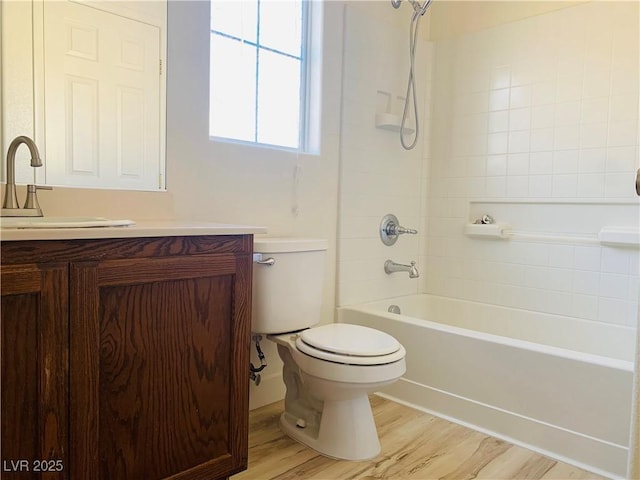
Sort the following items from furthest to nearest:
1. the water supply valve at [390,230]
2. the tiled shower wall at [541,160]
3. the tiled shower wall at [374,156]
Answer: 1. the water supply valve at [390,230]
2. the tiled shower wall at [374,156]
3. the tiled shower wall at [541,160]

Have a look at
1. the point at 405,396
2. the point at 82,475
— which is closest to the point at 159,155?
the point at 82,475

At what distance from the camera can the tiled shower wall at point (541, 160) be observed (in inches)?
92.1

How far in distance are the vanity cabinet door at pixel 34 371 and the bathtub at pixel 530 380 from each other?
62.4 inches

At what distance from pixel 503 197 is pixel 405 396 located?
48.1 inches

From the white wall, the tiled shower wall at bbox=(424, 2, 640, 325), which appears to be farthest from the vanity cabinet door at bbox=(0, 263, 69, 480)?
the tiled shower wall at bbox=(424, 2, 640, 325)

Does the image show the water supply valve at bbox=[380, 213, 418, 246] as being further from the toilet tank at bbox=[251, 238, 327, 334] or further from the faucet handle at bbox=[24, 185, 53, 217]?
the faucet handle at bbox=[24, 185, 53, 217]

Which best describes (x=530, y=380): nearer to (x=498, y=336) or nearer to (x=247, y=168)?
(x=498, y=336)

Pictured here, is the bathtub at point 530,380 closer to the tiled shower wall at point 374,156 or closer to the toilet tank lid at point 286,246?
the tiled shower wall at point 374,156

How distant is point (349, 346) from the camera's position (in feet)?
5.97

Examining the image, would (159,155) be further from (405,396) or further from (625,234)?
(625,234)

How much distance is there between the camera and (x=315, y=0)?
2465mm

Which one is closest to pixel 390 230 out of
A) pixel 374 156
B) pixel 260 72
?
pixel 374 156

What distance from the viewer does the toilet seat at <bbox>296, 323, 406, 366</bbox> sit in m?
1.77

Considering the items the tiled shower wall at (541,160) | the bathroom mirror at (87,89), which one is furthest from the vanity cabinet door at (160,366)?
the tiled shower wall at (541,160)
